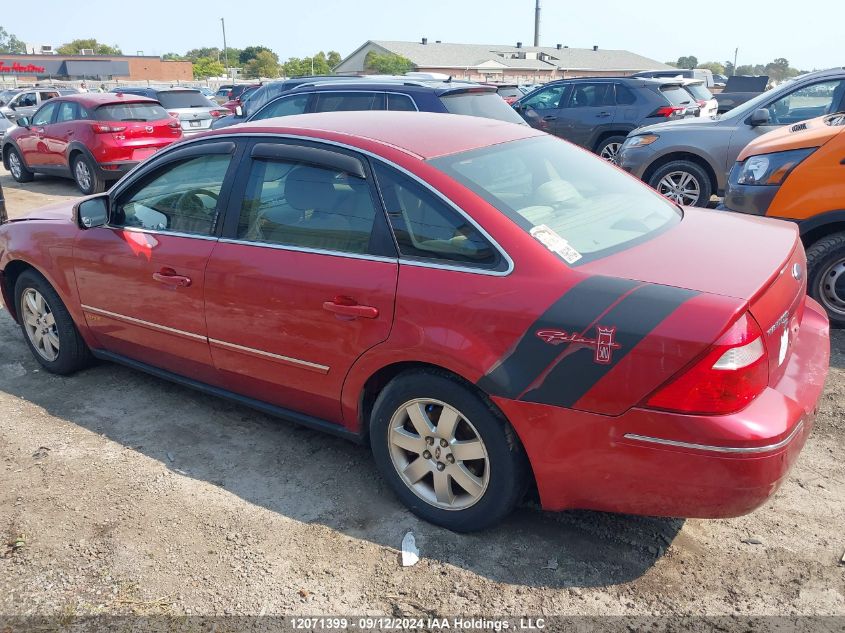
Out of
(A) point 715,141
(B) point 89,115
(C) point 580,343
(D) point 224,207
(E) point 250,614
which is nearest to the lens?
(C) point 580,343

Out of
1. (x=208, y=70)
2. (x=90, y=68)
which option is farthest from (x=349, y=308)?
(x=90, y=68)

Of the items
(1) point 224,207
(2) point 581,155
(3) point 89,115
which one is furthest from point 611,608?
(3) point 89,115

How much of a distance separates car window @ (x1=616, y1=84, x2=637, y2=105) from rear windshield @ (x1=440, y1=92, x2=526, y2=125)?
12.9 feet

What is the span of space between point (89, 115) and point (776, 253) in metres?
11.4

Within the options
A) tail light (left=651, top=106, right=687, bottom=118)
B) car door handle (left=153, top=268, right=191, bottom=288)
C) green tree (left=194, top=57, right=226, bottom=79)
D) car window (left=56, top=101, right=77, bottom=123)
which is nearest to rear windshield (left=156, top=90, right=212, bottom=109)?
car window (left=56, top=101, right=77, bottom=123)

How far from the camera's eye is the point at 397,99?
8.27 meters

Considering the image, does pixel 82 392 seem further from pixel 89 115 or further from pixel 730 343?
pixel 89 115

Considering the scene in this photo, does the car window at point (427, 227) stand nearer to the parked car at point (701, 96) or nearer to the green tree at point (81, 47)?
the parked car at point (701, 96)

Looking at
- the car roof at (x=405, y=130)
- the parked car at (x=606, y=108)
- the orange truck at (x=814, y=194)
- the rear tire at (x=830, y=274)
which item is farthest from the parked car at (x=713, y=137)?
the car roof at (x=405, y=130)

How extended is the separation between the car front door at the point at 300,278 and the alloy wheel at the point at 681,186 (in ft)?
21.0

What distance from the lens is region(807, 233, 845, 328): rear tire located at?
4.89 meters

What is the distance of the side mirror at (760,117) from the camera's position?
25.1 ft

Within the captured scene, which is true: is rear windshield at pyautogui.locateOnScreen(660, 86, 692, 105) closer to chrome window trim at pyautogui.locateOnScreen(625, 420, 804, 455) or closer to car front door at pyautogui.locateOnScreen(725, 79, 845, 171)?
car front door at pyautogui.locateOnScreen(725, 79, 845, 171)

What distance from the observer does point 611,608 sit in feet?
8.51
